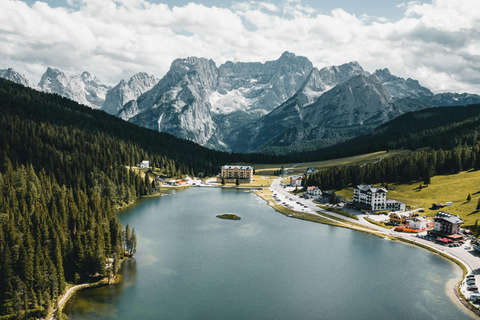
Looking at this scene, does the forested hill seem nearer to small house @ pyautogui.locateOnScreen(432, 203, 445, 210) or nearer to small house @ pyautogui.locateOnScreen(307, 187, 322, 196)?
small house @ pyautogui.locateOnScreen(307, 187, 322, 196)

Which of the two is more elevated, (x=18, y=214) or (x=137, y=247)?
(x=18, y=214)

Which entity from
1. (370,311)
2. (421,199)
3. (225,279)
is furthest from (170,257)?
(421,199)

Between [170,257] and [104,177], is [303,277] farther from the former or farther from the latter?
[104,177]

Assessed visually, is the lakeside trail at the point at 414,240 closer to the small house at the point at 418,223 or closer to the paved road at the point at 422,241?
the paved road at the point at 422,241

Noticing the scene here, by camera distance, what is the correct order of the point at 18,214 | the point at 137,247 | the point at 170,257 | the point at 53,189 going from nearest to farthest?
1. the point at 18,214
2. the point at 170,257
3. the point at 137,247
4. the point at 53,189

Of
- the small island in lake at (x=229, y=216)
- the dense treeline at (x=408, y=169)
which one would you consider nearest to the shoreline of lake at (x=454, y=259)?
the small island in lake at (x=229, y=216)

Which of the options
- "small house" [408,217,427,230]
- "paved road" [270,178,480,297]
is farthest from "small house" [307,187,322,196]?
"small house" [408,217,427,230]

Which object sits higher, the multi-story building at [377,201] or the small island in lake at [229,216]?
the multi-story building at [377,201]
